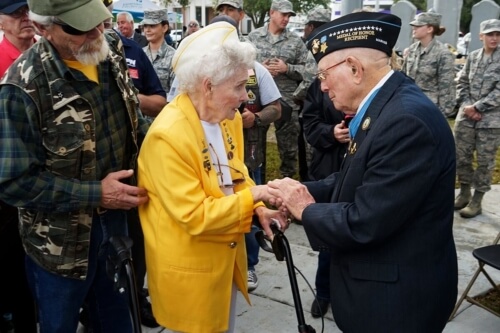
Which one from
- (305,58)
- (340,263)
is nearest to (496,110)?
(305,58)

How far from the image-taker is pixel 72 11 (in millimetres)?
1972

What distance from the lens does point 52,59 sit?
2.04 m

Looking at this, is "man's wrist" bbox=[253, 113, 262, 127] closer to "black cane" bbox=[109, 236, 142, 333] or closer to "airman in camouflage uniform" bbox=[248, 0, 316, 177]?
"airman in camouflage uniform" bbox=[248, 0, 316, 177]

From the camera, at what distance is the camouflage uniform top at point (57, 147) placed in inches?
76.9

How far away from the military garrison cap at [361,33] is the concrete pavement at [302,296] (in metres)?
2.21

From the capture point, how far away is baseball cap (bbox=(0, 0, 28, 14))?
2.75 metres

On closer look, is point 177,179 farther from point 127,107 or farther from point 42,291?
point 42,291

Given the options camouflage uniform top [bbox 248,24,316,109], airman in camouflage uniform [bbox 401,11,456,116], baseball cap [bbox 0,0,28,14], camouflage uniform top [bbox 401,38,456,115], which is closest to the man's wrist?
camouflage uniform top [bbox 248,24,316,109]

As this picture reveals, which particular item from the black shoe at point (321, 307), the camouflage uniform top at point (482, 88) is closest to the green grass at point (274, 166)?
the camouflage uniform top at point (482, 88)

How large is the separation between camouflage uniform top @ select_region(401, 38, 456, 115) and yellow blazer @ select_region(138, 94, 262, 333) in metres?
4.48

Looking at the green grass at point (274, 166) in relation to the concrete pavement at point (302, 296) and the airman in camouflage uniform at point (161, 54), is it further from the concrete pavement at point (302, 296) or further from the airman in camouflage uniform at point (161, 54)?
the airman in camouflage uniform at point (161, 54)

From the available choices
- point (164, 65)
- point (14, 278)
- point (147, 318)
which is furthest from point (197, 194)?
point (164, 65)

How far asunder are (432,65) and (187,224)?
5.00 meters

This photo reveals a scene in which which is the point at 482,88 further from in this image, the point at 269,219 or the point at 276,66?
the point at 269,219
